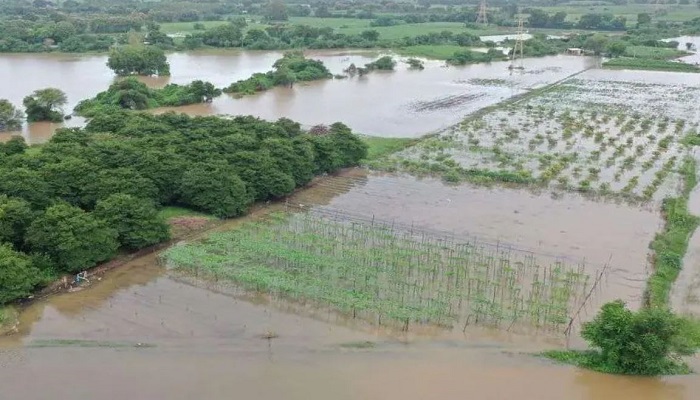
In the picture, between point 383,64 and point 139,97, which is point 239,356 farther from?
point 383,64

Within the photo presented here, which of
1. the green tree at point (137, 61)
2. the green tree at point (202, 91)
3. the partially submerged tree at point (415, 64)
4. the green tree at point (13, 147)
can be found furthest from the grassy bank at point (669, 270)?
the green tree at point (137, 61)

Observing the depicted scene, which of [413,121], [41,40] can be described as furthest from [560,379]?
[41,40]

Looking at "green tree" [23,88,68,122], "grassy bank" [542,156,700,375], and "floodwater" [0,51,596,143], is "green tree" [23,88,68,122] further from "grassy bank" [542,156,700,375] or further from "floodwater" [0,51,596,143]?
"grassy bank" [542,156,700,375]

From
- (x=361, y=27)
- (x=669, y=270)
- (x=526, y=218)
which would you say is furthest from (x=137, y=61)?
(x=669, y=270)

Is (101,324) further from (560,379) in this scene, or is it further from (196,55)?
(196,55)

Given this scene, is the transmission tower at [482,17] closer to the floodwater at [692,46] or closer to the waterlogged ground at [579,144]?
the floodwater at [692,46]

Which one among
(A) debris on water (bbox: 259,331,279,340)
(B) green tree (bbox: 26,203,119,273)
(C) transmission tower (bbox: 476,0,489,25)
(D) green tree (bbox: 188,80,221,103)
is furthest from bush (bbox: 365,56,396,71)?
(A) debris on water (bbox: 259,331,279,340)
